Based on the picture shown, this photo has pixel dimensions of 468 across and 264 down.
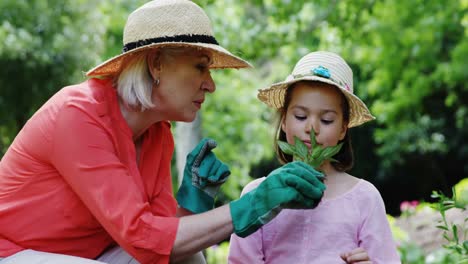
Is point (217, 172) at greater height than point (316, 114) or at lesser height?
lesser

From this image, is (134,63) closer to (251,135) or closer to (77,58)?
(77,58)

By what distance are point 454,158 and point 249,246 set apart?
14.9 m

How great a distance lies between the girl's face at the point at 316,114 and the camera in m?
3.08

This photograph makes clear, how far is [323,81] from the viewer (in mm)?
3088

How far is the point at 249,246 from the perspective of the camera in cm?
314

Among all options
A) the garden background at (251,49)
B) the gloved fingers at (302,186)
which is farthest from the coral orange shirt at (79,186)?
the garden background at (251,49)

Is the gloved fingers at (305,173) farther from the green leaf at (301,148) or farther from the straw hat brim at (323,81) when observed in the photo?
the straw hat brim at (323,81)

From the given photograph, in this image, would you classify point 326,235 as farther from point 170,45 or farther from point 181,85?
point 170,45

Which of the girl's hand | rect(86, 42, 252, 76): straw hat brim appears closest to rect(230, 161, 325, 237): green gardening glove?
the girl's hand

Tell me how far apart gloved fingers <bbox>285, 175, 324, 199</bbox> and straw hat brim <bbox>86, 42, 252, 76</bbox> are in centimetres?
68

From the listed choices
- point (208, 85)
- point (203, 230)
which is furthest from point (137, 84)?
point (203, 230)

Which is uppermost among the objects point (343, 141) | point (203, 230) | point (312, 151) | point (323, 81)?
point (323, 81)

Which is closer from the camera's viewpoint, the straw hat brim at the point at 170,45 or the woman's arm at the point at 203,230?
the woman's arm at the point at 203,230

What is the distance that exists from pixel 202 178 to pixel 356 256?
26.9 inches
